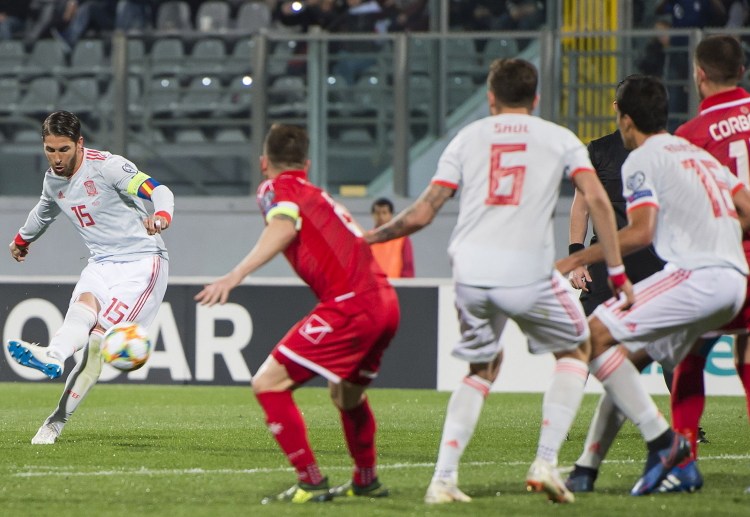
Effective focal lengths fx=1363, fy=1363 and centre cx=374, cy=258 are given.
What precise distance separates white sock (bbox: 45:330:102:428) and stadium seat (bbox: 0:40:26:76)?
8945mm

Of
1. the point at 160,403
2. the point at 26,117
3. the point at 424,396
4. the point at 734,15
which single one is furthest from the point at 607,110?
the point at 26,117

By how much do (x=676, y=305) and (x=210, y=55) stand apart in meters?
10.6

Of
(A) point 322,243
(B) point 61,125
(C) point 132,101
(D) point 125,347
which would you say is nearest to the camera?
(A) point 322,243

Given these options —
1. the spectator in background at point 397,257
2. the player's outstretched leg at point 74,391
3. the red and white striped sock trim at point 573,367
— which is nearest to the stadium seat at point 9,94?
the spectator in background at point 397,257

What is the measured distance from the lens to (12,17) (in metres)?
18.4

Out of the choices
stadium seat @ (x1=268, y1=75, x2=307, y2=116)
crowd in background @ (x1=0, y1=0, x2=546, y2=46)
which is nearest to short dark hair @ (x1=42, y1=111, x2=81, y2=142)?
stadium seat @ (x1=268, y1=75, x2=307, y2=116)

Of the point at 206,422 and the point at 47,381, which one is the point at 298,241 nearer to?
the point at 206,422

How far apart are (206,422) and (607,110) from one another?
21.0 feet

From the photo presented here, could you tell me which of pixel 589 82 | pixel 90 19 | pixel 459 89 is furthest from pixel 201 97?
pixel 589 82

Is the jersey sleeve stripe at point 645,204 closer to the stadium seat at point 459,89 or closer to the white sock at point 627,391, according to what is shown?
the white sock at point 627,391

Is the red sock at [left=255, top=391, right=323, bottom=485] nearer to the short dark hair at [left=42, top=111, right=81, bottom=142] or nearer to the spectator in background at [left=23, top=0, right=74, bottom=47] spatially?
the short dark hair at [left=42, top=111, right=81, bottom=142]

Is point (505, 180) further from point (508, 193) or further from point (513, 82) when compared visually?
point (513, 82)

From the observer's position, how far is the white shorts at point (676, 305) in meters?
5.68

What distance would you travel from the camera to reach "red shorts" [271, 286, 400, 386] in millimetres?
5574
